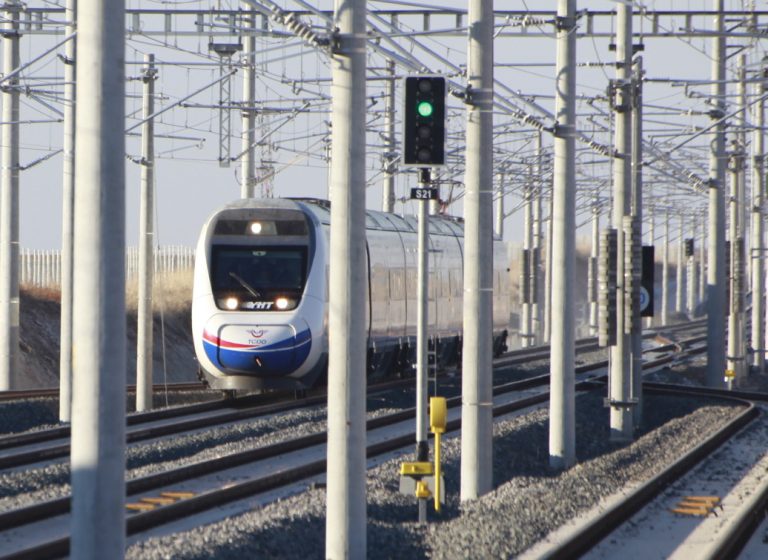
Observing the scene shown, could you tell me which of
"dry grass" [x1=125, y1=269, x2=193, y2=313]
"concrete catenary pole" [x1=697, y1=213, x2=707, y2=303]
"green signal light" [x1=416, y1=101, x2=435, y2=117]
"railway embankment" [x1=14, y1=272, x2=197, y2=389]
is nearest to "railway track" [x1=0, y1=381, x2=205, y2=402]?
"railway embankment" [x1=14, y1=272, x2=197, y2=389]

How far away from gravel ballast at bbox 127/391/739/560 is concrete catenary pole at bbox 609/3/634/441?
0.47 meters

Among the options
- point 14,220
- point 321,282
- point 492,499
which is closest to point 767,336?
point 321,282

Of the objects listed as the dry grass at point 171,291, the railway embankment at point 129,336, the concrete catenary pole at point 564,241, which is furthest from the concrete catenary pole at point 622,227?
the dry grass at point 171,291

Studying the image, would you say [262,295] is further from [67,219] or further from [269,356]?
[67,219]

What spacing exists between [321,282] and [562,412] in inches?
281

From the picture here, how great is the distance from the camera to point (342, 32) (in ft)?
33.0

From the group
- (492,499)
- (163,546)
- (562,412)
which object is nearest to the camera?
(163,546)

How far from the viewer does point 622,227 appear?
21078 mm

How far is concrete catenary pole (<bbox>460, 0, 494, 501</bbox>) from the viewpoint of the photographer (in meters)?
13.7

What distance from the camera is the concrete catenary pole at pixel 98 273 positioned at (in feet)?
21.8

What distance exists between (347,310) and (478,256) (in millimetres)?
3945

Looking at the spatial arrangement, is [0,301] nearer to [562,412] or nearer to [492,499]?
[562,412]

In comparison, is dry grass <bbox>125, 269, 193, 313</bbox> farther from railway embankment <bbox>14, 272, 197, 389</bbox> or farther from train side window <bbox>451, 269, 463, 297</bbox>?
train side window <bbox>451, 269, 463, 297</bbox>

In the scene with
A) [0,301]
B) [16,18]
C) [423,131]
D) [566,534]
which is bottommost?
[566,534]
